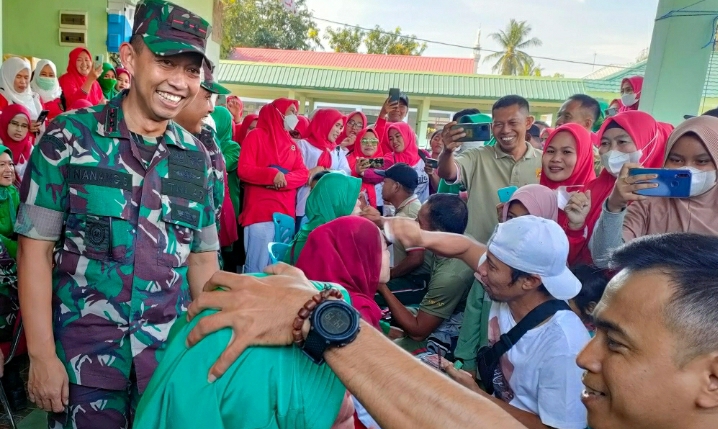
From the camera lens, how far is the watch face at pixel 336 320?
3.41ft

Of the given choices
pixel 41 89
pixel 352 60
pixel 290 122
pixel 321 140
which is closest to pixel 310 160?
pixel 321 140

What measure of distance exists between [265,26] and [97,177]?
102 ft

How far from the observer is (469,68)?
84.4 ft

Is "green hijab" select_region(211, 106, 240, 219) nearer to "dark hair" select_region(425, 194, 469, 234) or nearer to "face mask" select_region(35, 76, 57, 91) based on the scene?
"dark hair" select_region(425, 194, 469, 234)

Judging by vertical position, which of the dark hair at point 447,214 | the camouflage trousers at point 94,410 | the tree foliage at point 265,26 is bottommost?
the camouflage trousers at point 94,410

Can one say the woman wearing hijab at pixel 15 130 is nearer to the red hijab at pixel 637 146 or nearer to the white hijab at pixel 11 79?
the white hijab at pixel 11 79

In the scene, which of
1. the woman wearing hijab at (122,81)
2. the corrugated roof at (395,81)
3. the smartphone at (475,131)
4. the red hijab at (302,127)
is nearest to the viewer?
the smartphone at (475,131)

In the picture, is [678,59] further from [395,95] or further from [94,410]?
[94,410]

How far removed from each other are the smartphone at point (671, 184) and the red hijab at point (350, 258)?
116 cm

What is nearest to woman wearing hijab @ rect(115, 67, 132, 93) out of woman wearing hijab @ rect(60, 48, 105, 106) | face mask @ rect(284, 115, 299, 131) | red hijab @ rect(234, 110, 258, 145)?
woman wearing hijab @ rect(60, 48, 105, 106)

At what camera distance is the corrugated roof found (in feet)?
57.0

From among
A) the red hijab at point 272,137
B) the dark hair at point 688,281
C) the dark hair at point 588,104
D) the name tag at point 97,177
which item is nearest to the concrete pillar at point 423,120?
the red hijab at point 272,137

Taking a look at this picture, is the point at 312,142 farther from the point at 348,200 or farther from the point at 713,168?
the point at 713,168

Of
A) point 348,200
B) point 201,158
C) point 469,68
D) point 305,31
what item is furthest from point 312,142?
point 305,31
